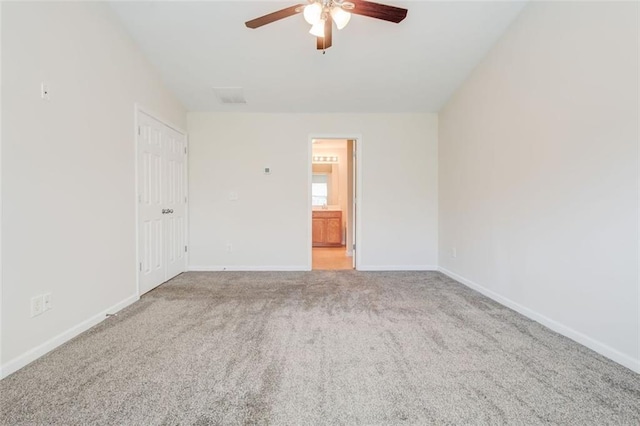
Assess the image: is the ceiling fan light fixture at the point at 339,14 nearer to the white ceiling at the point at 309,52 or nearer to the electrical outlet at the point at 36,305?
the white ceiling at the point at 309,52

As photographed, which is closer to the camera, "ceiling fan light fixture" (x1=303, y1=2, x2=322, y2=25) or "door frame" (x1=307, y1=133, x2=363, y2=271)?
"ceiling fan light fixture" (x1=303, y1=2, x2=322, y2=25)

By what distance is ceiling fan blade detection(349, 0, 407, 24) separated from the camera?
1.97m

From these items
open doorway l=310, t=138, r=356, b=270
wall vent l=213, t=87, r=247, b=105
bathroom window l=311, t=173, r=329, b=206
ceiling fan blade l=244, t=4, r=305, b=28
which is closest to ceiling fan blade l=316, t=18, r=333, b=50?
ceiling fan blade l=244, t=4, r=305, b=28

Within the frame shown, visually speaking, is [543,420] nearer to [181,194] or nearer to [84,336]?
[84,336]

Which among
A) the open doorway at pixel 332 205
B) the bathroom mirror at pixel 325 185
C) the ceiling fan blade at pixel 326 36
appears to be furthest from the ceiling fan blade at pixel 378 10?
the bathroom mirror at pixel 325 185

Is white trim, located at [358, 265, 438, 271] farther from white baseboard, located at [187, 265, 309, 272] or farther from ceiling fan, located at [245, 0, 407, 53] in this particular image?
ceiling fan, located at [245, 0, 407, 53]

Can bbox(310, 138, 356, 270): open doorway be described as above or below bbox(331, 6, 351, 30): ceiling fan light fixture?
below

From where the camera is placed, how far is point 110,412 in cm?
131

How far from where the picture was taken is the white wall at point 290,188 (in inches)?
164

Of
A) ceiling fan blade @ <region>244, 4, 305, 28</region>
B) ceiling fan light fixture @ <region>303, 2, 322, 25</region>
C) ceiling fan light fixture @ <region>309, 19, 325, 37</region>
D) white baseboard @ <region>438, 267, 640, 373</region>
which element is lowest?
white baseboard @ <region>438, 267, 640, 373</region>

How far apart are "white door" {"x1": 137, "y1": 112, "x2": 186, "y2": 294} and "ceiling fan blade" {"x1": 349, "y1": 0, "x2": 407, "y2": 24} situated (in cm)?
237

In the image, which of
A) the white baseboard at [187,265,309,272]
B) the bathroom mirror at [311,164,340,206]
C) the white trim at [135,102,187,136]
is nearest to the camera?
the white trim at [135,102,187,136]

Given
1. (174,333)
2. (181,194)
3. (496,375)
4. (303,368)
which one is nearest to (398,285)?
(496,375)

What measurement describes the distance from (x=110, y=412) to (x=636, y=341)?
9.24 feet
